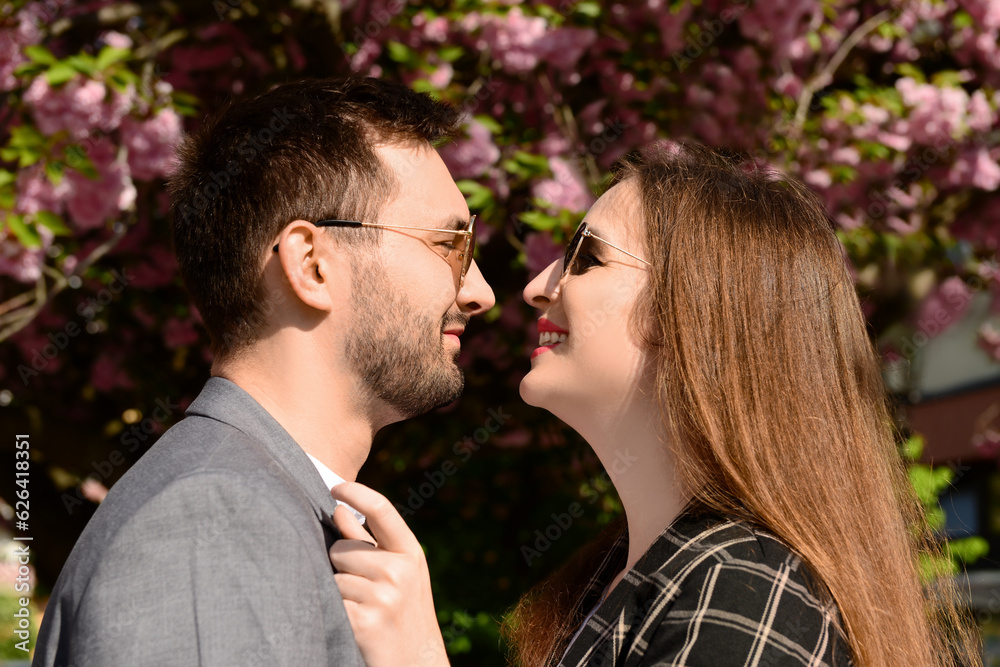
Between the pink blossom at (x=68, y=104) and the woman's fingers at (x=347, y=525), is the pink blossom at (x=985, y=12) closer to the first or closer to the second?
the pink blossom at (x=68, y=104)

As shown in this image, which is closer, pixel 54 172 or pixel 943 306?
pixel 54 172

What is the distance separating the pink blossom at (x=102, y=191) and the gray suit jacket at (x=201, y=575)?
2650 millimetres

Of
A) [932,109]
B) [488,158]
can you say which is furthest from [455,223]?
[932,109]

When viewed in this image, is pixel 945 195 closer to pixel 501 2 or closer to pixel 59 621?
pixel 501 2

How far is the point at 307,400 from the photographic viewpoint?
196 centimetres

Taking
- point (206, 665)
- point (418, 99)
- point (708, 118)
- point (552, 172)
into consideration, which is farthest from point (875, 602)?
point (708, 118)

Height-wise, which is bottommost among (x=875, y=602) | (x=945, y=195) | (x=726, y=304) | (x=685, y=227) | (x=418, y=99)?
(x=945, y=195)

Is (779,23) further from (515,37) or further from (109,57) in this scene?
(109,57)

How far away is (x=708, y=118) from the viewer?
449 centimetres

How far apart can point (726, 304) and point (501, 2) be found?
2633 mm

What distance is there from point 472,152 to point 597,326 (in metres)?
2.00

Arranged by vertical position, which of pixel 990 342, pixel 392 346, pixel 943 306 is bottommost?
pixel 990 342

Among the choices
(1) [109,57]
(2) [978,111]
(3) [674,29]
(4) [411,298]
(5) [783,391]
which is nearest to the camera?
(5) [783,391]

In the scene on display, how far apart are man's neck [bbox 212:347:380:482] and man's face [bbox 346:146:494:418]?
92mm
